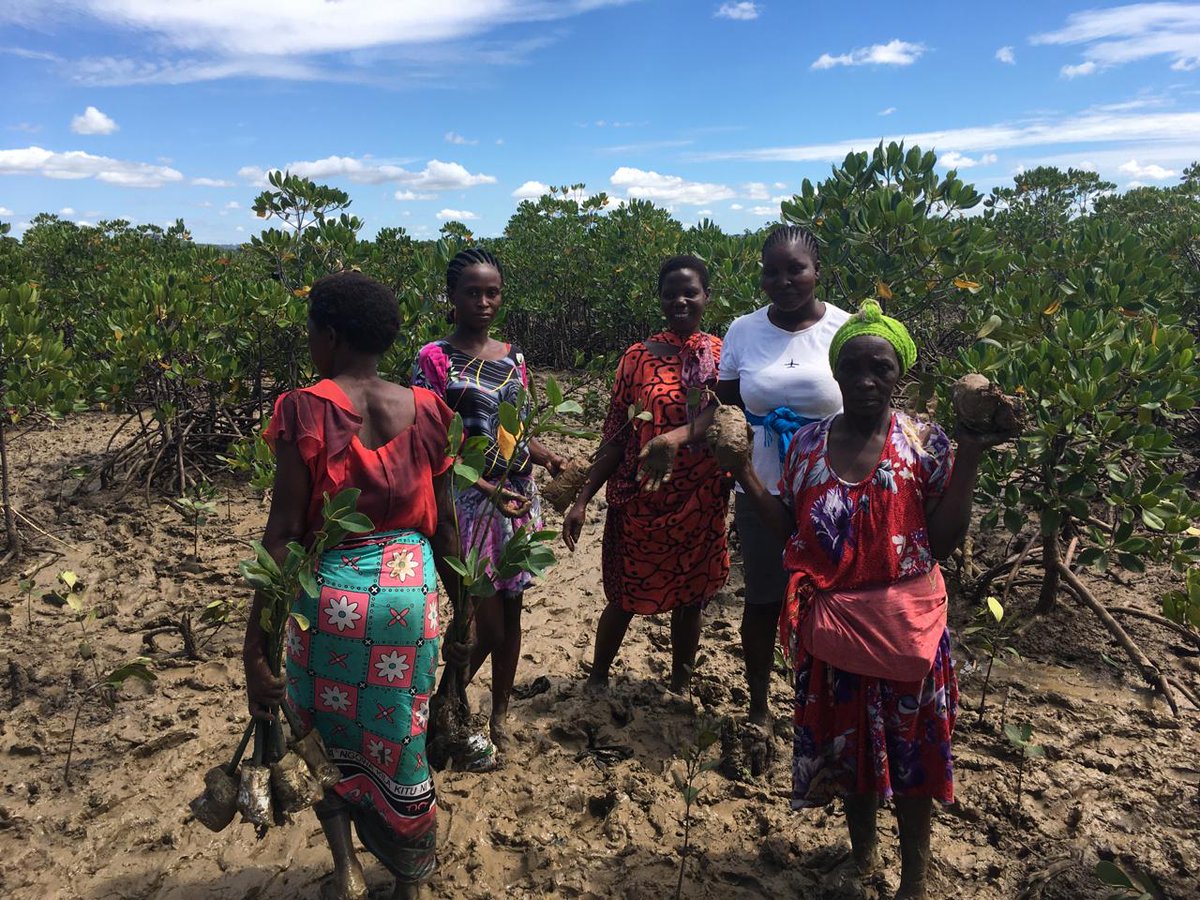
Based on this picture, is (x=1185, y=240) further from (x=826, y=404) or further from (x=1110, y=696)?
(x=826, y=404)

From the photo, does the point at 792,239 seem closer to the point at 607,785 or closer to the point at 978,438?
the point at 978,438

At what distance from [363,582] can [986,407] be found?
4.64ft

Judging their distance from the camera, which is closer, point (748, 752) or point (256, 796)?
point (256, 796)

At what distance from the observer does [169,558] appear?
455 centimetres

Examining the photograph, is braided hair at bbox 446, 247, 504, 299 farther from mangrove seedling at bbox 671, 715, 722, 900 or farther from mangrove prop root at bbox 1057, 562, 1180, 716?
mangrove prop root at bbox 1057, 562, 1180, 716

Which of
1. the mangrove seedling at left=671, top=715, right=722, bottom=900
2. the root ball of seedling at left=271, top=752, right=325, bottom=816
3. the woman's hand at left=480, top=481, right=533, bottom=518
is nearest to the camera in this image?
the root ball of seedling at left=271, top=752, right=325, bottom=816

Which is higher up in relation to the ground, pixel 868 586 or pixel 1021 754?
pixel 868 586

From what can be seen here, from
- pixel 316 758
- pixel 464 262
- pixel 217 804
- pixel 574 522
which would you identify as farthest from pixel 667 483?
pixel 217 804

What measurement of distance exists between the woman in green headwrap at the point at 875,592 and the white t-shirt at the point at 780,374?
566mm

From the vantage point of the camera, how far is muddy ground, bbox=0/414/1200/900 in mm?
2191

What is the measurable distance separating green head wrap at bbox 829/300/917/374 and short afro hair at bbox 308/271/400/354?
42.4 inches

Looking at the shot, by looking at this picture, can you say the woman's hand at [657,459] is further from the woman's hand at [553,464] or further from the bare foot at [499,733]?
the bare foot at [499,733]

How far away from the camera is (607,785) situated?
260 centimetres

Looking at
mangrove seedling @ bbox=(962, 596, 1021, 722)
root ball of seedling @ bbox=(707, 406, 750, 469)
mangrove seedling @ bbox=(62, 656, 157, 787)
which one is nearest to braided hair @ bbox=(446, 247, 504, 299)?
root ball of seedling @ bbox=(707, 406, 750, 469)
